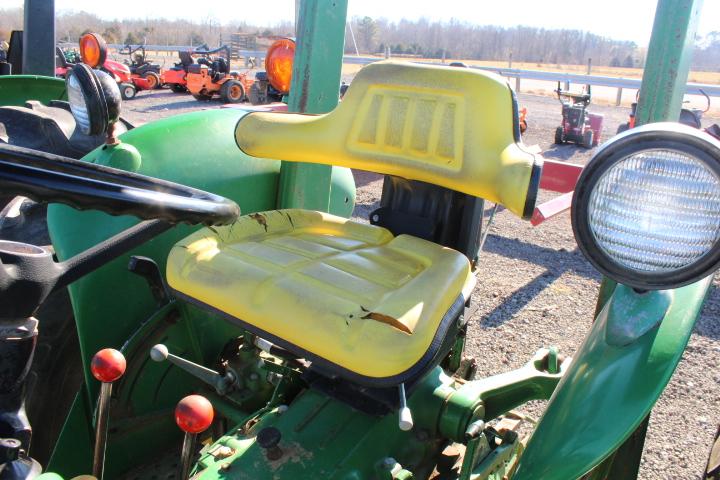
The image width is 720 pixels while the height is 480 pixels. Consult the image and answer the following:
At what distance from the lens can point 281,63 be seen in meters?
2.68

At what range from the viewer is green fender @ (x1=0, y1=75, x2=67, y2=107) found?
2.72 metres

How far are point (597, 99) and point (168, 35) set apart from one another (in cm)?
2998

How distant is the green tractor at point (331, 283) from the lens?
101cm

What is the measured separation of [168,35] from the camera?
39.8 m

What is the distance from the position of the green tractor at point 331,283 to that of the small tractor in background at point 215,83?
434 inches

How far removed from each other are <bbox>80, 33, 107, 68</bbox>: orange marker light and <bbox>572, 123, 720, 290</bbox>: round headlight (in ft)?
9.90

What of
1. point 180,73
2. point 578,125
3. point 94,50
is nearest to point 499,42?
point 180,73

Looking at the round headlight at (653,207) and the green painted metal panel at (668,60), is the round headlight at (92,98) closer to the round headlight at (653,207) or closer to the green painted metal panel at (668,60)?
the round headlight at (653,207)

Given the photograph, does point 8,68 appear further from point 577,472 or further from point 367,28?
point 367,28

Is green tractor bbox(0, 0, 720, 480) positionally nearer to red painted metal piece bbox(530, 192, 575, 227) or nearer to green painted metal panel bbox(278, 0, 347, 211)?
green painted metal panel bbox(278, 0, 347, 211)

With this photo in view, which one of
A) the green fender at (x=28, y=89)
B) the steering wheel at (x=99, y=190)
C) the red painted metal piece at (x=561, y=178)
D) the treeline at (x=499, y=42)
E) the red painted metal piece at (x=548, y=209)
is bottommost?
the red painted metal piece at (x=548, y=209)

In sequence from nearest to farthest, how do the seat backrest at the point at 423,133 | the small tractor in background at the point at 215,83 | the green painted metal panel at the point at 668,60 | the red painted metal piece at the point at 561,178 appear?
the seat backrest at the point at 423,133 → the green painted metal panel at the point at 668,60 → the red painted metal piece at the point at 561,178 → the small tractor in background at the point at 215,83

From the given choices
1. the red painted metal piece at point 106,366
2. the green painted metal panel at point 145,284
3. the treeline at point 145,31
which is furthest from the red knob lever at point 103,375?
the treeline at point 145,31

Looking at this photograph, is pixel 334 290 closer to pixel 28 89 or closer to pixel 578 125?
pixel 28 89
